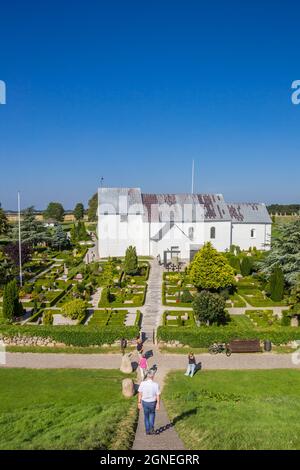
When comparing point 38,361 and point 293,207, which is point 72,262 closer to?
point 38,361

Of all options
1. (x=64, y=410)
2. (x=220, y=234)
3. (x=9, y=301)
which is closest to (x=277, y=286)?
(x=9, y=301)

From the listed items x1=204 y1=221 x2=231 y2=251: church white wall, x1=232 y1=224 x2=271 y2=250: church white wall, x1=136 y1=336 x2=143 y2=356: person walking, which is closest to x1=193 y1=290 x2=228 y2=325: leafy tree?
x1=136 y1=336 x2=143 y2=356: person walking

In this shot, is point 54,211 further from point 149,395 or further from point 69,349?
point 149,395

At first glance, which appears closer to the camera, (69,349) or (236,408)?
(236,408)

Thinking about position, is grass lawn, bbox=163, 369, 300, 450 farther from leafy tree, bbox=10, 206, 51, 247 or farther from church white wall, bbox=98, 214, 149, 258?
leafy tree, bbox=10, 206, 51, 247

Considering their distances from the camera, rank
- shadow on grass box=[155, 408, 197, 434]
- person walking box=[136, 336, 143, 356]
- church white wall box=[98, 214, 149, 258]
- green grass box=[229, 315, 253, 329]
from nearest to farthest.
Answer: shadow on grass box=[155, 408, 197, 434] → person walking box=[136, 336, 143, 356] → green grass box=[229, 315, 253, 329] → church white wall box=[98, 214, 149, 258]

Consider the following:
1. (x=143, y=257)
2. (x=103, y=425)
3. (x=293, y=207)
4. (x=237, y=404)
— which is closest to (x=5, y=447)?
(x=103, y=425)
